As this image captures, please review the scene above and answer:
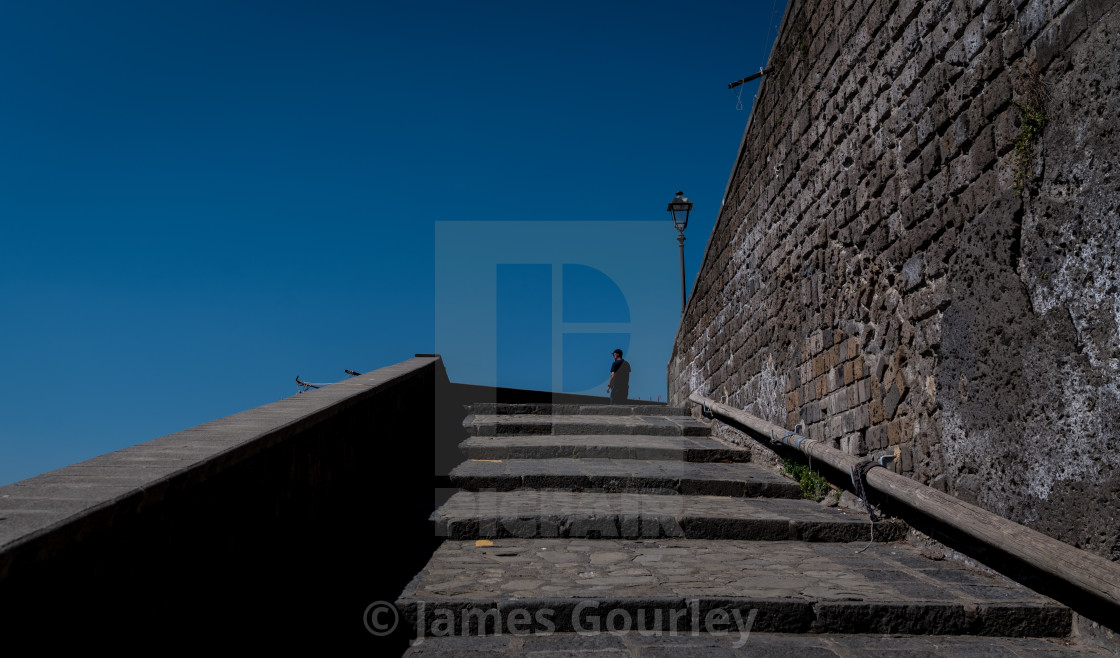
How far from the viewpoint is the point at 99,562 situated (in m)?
1.73

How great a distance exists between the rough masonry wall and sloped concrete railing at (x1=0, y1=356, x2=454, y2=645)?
2.63 meters

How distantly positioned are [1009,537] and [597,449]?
11.4ft

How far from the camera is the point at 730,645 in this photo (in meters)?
2.66

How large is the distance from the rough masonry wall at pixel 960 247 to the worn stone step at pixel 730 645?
479 millimetres

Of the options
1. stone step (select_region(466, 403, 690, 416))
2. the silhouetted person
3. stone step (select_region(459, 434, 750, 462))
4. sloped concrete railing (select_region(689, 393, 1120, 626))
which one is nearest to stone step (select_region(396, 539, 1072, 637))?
sloped concrete railing (select_region(689, 393, 1120, 626))

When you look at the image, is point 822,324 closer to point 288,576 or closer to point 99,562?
point 288,576

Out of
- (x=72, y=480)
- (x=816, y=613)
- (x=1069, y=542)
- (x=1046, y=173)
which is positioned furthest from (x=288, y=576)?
(x=1046, y=173)

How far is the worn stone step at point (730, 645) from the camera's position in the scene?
258 cm

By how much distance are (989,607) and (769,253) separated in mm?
3956

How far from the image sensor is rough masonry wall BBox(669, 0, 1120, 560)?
272 centimetres

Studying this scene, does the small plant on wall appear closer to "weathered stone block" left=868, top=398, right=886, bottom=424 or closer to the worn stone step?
"weathered stone block" left=868, top=398, right=886, bottom=424

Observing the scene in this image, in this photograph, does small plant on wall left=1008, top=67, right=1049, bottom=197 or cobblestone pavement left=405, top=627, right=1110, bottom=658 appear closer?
cobblestone pavement left=405, top=627, right=1110, bottom=658

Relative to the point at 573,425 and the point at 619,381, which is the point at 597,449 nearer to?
the point at 573,425

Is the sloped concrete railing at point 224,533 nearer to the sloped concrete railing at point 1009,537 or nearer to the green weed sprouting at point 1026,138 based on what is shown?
the sloped concrete railing at point 1009,537
